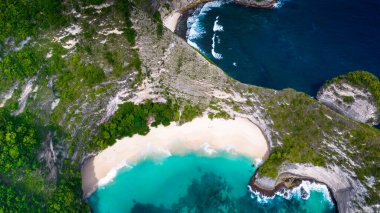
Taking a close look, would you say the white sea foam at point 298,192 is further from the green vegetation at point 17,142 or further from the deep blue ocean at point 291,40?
the green vegetation at point 17,142

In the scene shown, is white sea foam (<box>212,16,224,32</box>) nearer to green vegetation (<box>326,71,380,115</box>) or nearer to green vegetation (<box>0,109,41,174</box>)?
green vegetation (<box>326,71,380,115</box>)

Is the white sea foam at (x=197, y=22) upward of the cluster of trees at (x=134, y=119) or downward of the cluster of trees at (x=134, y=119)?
upward

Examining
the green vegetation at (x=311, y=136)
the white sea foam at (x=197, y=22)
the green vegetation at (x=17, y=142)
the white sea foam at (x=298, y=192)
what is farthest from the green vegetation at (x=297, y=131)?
the green vegetation at (x=17, y=142)

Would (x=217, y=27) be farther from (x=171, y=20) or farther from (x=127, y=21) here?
(x=127, y=21)

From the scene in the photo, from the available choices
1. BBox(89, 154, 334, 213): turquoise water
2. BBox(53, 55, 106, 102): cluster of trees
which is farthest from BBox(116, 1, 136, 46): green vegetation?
BBox(89, 154, 334, 213): turquoise water

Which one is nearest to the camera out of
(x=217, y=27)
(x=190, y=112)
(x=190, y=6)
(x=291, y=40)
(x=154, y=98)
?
(x=154, y=98)

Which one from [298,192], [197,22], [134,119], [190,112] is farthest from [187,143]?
[197,22]
